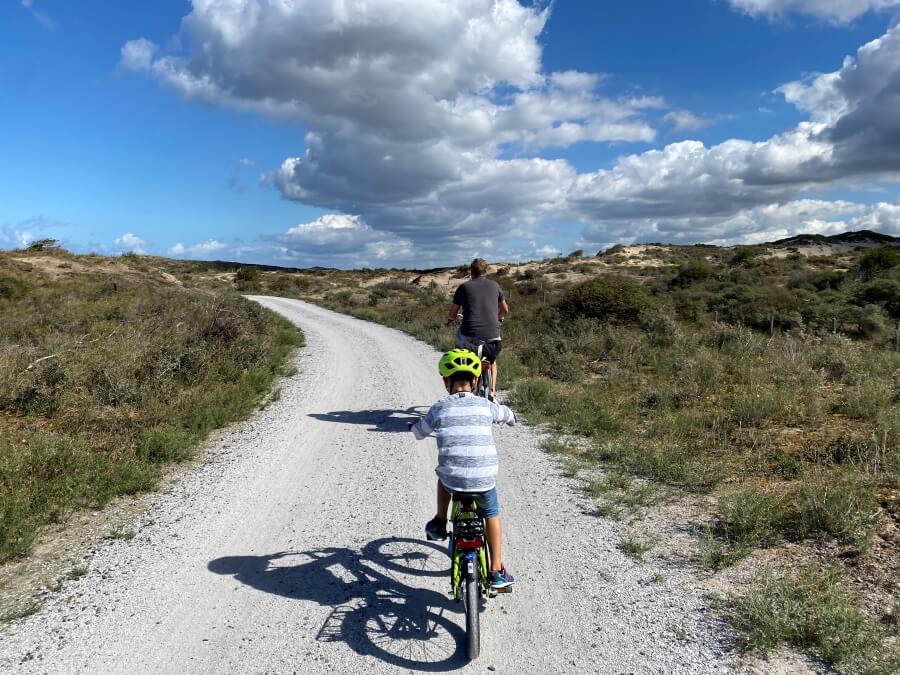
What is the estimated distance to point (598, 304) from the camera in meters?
18.1

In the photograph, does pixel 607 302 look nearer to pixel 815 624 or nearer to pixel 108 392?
pixel 108 392

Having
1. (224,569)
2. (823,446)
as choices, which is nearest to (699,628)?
(224,569)

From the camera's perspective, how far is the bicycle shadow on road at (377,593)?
11.7 feet

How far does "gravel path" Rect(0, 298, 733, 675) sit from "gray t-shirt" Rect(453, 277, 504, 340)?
75.2 inches

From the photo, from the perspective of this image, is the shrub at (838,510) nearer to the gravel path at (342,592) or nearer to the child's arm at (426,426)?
the gravel path at (342,592)

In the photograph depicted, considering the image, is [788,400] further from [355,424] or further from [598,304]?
[598,304]

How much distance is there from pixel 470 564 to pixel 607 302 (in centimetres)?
1556

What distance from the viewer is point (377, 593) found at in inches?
164

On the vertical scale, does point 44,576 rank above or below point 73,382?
below

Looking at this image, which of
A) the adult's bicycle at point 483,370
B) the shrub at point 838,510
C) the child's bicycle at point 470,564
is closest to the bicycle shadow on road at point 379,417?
the adult's bicycle at point 483,370

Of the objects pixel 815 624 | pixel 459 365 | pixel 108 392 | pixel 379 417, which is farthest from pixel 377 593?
pixel 108 392

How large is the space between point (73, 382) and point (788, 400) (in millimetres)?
11074

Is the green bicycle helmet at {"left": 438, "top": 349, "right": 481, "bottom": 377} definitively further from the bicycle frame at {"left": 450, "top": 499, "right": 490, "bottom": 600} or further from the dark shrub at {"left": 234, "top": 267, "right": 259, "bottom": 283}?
the dark shrub at {"left": 234, "top": 267, "right": 259, "bottom": 283}

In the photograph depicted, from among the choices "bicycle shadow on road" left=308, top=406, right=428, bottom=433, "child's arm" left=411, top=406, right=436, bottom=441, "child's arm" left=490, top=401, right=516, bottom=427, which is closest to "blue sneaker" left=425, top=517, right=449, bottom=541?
"child's arm" left=411, top=406, right=436, bottom=441
